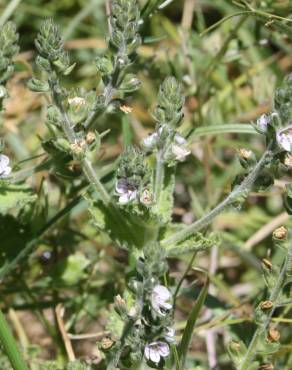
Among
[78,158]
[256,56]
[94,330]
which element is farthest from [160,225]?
[256,56]

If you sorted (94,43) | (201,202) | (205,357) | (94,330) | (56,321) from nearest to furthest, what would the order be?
(56,321) < (205,357) < (94,330) < (201,202) < (94,43)

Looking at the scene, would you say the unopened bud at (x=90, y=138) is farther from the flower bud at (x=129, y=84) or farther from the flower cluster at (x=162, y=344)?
the flower cluster at (x=162, y=344)

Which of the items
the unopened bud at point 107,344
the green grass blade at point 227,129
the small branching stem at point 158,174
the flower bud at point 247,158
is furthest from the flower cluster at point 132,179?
the green grass blade at point 227,129

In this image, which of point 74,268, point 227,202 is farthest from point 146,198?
point 74,268

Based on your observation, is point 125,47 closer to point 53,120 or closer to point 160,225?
point 53,120

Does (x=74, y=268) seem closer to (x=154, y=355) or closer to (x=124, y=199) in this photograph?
(x=124, y=199)

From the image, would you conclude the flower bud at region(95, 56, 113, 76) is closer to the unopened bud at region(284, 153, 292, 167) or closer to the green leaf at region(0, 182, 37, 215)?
the green leaf at region(0, 182, 37, 215)
